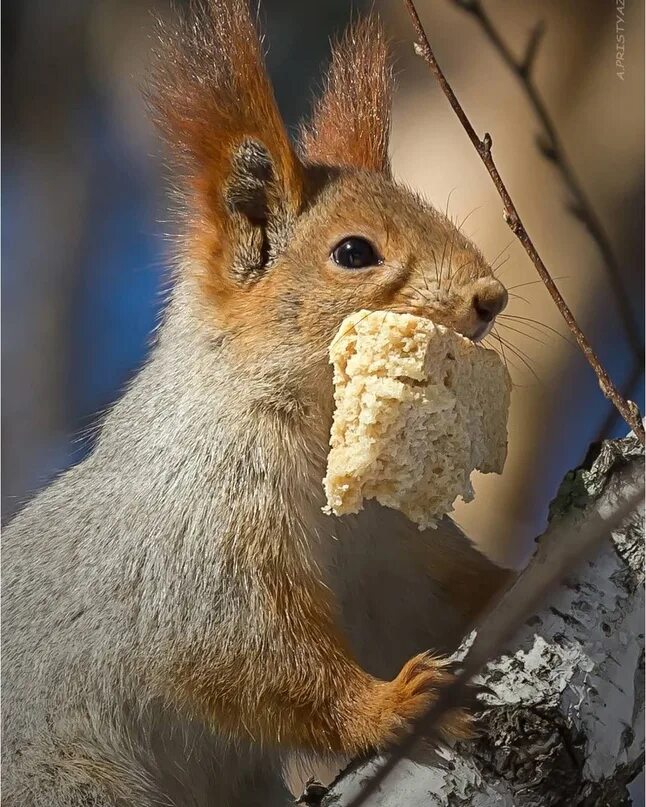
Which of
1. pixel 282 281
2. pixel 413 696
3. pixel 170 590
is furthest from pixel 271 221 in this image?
pixel 413 696

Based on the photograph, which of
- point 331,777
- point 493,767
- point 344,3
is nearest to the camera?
point 493,767

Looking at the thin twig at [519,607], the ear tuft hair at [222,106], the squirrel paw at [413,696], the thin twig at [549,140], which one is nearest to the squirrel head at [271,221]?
the ear tuft hair at [222,106]

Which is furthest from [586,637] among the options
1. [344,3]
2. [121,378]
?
[344,3]

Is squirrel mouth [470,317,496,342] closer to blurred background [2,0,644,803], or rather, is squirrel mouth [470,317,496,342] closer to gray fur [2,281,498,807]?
blurred background [2,0,644,803]

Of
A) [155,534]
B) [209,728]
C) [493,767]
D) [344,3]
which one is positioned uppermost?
[344,3]

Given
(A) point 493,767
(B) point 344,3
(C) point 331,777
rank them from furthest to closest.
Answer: (B) point 344,3 < (C) point 331,777 < (A) point 493,767

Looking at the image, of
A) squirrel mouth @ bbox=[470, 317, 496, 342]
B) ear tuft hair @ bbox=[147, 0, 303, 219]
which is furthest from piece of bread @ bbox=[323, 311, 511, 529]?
ear tuft hair @ bbox=[147, 0, 303, 219]

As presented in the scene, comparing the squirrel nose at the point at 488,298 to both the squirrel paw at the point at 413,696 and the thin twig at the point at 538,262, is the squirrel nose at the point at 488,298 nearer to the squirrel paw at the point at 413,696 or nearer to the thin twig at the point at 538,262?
the thin twig at the point at 538,262

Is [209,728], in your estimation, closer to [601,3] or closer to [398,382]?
[398,382]
